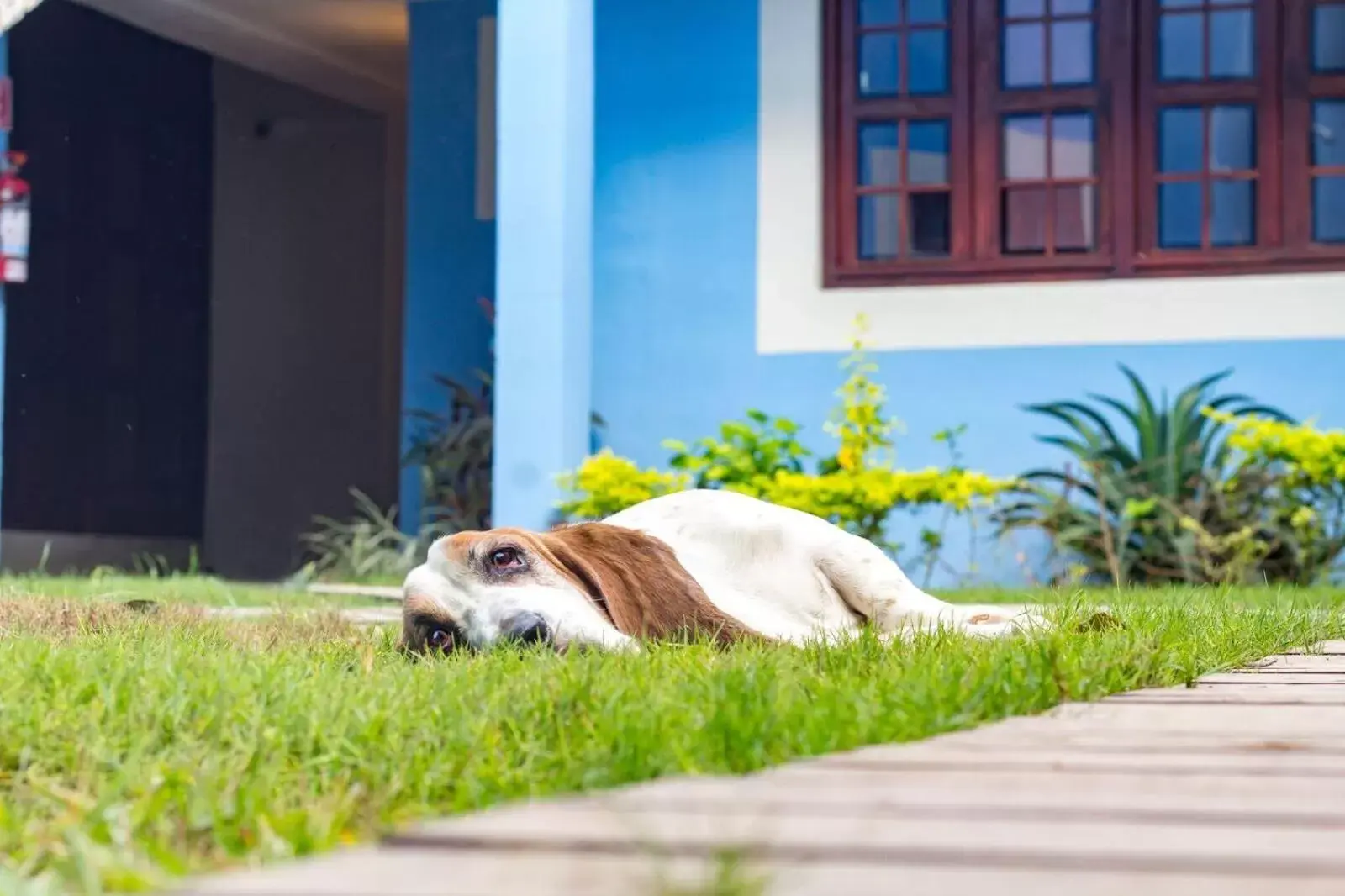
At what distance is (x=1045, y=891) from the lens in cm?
116

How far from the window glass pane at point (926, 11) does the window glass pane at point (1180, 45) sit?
1.07 m

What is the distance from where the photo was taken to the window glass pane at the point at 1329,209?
8875mm

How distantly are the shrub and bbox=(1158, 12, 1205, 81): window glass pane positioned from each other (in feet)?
4.98

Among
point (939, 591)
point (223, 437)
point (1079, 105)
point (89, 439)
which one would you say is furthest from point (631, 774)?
point (223, 437)

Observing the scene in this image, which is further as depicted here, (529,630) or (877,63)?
(877,63)

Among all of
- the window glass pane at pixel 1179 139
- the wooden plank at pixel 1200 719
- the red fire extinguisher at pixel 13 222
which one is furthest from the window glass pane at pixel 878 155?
the wooden plank at pixel 1200 719

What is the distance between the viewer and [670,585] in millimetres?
4332

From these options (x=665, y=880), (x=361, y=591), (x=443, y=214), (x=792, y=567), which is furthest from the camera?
(x=443, y=214)

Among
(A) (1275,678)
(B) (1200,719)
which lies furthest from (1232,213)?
(B) (1200,719)

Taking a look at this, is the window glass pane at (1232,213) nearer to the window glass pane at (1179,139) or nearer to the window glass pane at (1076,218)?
the window glass pane at (1179,139)

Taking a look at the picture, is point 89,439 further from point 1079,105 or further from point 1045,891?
point 1045,891

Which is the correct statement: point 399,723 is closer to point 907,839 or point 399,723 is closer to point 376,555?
point 907,839

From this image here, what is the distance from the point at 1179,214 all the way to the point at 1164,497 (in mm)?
1535

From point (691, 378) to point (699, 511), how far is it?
177 inches
